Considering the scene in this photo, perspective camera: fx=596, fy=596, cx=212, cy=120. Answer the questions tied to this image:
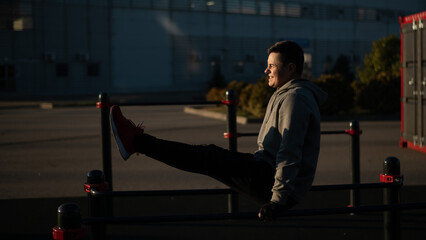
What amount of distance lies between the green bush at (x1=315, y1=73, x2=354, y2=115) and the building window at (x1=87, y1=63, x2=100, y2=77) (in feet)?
102

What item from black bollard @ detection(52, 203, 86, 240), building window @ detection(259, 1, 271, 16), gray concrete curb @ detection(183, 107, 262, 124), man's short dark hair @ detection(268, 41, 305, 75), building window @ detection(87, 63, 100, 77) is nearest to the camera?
black bollard @ detection(52, 203, 86, 240)

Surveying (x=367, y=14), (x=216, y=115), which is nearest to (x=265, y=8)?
(x=367, y=14)

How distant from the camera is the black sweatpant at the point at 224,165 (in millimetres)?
3787

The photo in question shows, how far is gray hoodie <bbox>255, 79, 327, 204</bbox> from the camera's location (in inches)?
136

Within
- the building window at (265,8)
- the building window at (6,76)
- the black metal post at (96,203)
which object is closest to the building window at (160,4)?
the building window at (265,8)

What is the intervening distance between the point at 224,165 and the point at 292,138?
1.69ft

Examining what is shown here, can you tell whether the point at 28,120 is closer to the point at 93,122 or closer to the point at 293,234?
the point at 93,122

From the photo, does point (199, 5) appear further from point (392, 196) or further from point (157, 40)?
point (392, 196)

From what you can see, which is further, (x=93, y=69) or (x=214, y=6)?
(x=214, y=6)

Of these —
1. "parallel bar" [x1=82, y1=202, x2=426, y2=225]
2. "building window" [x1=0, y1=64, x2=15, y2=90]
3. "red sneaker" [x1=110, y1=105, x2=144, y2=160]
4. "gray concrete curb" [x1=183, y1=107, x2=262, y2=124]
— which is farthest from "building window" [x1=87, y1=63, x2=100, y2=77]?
"parallel bar" [x1=82, y1=202, x2=426, y2=225]

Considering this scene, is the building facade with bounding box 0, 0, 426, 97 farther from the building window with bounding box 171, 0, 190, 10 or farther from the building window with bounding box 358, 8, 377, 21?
the building window with bounding box 358, 8, 377, 21

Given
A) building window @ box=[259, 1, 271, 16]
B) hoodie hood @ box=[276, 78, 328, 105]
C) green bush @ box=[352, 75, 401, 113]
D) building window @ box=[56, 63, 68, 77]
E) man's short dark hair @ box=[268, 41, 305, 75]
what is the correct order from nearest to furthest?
hoodie hood @ box=[276, 78, 328, 105] → man's short dark hair @ box=[268, 41, 305, 75] → green bush @ box=[352, 75, 401, 113] → building window @ box=[56, 63, 68, 77] → building window @ box=[259, 1, 271, 16]

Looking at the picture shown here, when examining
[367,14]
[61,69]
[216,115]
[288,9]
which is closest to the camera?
[216,115]

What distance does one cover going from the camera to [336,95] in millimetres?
20719
